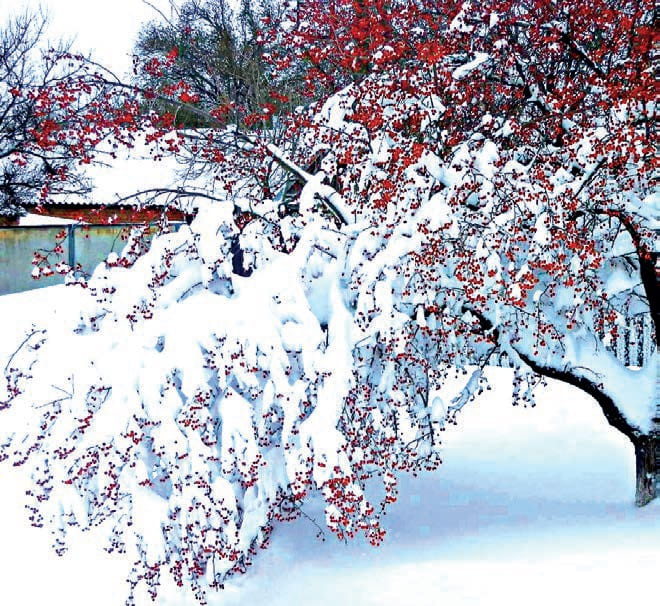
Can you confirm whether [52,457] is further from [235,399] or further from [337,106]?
[337,106]

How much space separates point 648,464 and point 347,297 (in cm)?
353

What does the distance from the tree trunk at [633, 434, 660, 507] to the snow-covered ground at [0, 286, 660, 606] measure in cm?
17

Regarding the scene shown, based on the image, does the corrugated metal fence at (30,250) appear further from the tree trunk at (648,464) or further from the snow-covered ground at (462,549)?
the tree trunk at (648,464)

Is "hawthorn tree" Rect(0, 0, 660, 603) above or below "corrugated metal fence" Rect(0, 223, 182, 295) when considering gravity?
below

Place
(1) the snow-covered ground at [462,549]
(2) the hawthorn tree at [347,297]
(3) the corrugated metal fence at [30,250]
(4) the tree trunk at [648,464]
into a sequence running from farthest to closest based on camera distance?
(3) the corrugated metal fence at [30,250] < (4) the tree trunk at [648,464] < (1) the snow-covered ground at [462,549] < (2) the hawthorn tree at [347,297]

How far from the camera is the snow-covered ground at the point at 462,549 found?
6.80m

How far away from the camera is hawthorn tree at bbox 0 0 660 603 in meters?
6.11

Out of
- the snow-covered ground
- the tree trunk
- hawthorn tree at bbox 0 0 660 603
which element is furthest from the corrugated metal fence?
the tree trunk

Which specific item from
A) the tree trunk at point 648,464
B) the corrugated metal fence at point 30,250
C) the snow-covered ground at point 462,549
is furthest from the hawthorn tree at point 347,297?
the corrugated metal fence at point 30,250

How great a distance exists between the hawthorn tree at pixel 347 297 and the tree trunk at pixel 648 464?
0.31 meters

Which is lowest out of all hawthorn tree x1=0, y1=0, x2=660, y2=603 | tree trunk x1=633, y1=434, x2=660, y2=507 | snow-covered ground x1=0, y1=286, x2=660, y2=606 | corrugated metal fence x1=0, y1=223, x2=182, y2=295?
snow-covered ground x1=0, y1=286, x2=660, y2=606

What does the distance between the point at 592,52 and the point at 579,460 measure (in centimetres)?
513

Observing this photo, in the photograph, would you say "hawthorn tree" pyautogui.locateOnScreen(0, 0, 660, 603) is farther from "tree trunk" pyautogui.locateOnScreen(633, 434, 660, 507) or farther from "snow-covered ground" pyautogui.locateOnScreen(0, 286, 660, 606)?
"snow-covered ground" pyautogui.locateOnScreen(0, 286, 660, 606)

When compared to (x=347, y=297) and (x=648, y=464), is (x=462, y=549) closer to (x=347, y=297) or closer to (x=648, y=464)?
Result: (x=648, y=464)
